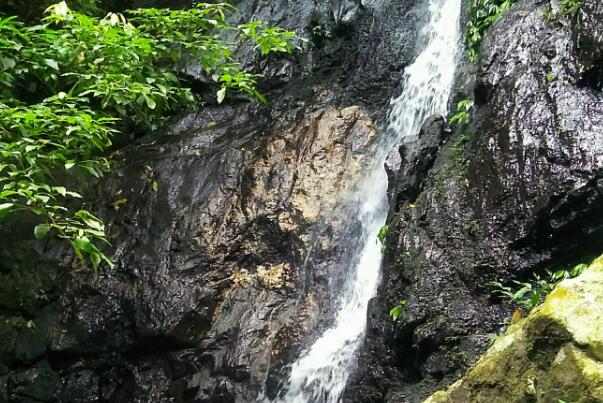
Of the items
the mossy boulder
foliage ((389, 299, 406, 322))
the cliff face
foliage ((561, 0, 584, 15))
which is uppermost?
foliage ((561, 0, 584, 15))

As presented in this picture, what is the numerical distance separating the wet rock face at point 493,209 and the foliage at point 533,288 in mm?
91

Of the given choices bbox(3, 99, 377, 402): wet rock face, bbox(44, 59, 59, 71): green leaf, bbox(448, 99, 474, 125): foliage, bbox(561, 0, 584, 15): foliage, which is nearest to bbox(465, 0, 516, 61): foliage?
bbox(448, 99, 474, 125): foliage

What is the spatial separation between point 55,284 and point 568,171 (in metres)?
5.79

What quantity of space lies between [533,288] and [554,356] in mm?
2347

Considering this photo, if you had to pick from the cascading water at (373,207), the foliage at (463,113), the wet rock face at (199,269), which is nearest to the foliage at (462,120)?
the foliage at (463,113)

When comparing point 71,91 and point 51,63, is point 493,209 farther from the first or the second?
point 51,63

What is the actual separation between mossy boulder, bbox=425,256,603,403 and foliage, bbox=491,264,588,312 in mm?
1910

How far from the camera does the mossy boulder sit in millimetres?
1823

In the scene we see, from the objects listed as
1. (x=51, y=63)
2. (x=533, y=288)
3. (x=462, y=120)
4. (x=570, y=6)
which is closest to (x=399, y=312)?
(x=533, y=288)

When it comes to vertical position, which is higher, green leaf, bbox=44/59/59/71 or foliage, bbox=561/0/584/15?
foliage, bbox=561/0/584/15

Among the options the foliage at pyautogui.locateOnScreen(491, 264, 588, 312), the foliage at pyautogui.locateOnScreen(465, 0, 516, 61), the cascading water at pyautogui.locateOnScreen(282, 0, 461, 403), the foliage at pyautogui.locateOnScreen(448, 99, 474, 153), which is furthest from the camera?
the foliage at pyautogui.locateOnScreen(465, 0, 516, 61)

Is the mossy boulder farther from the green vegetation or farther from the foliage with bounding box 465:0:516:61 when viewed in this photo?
the foliage with bounding box 465:0:516:61

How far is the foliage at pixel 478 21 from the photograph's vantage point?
22.4ft

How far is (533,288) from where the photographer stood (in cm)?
412
